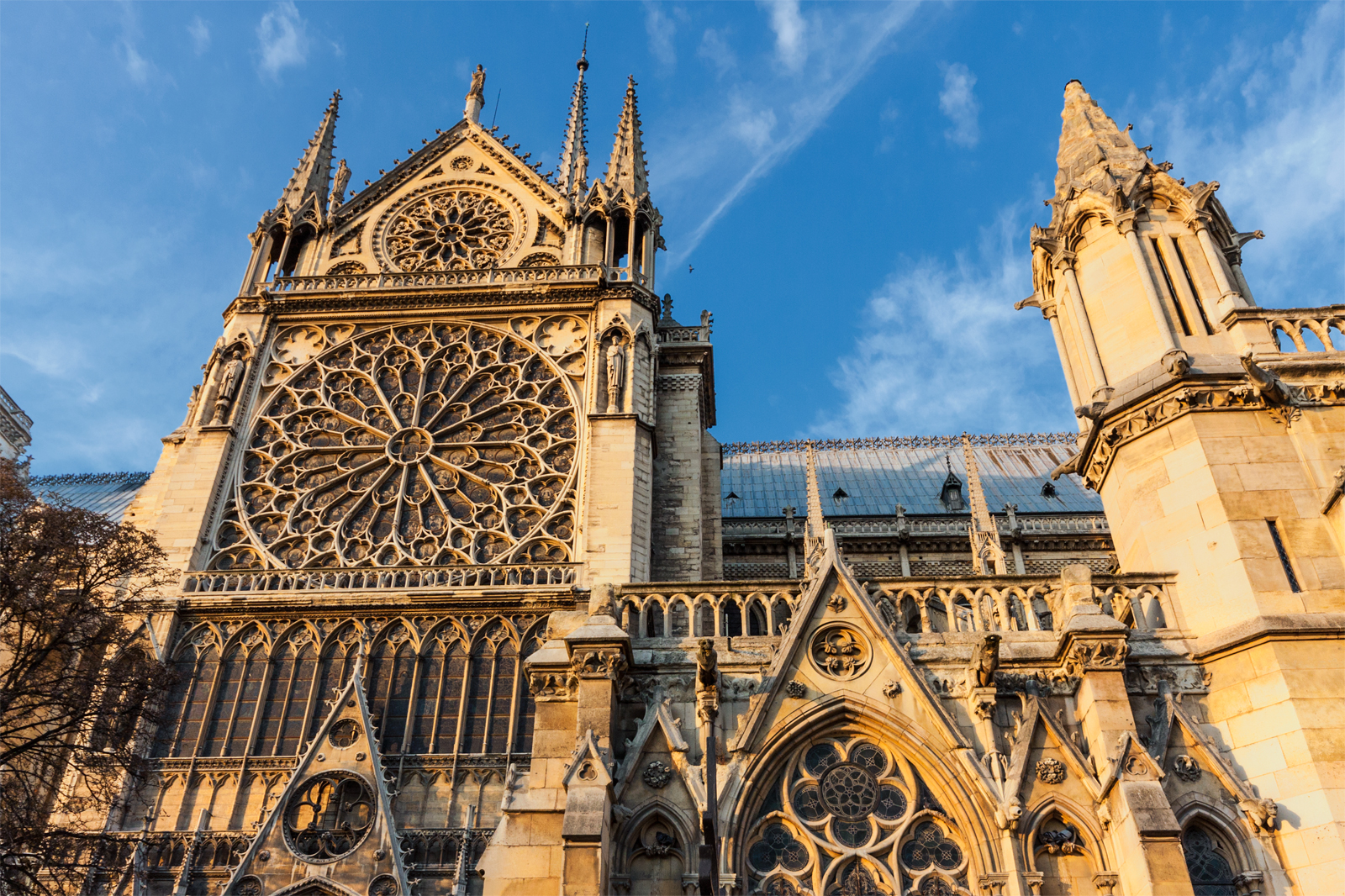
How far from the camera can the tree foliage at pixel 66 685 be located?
1398cm

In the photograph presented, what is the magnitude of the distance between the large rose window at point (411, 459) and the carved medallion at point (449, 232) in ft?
7.74

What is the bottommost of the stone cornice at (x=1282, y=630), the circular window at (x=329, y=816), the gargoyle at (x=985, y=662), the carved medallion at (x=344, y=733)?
the circular window at (x=329, y=816)

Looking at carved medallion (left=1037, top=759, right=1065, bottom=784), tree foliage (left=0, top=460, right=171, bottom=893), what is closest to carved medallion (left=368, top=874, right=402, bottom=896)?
tree foliage (left=0, top=460, right=171, bottom=893)

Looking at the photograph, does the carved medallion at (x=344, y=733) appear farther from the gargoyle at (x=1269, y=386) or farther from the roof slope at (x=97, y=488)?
the roof slope at (x=97, y=488)

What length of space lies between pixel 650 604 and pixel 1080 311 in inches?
298

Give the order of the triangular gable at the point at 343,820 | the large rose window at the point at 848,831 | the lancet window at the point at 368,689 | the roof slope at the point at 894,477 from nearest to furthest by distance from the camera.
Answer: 1. the large rose window at the point at 848,831
2. the triangular gable at the point at 343,820
3. the lancet window at the point at 368,689
4. the roof slope at the point at 894,477

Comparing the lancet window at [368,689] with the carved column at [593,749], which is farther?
the lancet window at [368,689]

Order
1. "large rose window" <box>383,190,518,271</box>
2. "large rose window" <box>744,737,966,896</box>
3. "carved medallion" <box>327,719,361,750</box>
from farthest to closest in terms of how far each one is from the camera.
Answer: "large rose window" <box>383,190,518,271</box>, "carved medallion" <box>327,719,361,750</box>, "large rose window" <box>744,737,966,896</box>

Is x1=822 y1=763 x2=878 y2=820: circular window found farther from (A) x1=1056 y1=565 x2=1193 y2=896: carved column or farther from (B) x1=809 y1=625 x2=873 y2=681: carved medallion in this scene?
(A) x1=1056 y1=565 x2=1193 y2=896: carved column

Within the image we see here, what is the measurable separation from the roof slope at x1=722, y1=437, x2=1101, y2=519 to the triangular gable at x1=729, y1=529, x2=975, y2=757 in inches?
706

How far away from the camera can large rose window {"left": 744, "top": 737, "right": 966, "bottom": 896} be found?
1152 centimetres

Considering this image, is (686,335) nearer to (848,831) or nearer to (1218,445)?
(1218,445)

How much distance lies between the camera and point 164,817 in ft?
55.4

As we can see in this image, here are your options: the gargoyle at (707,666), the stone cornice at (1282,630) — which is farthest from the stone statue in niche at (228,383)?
the stone cornice at (1282,630)
